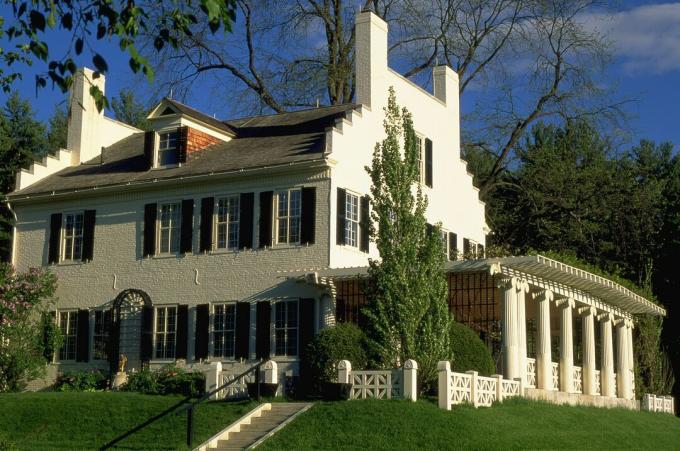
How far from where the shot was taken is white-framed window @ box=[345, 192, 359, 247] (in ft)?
95.6

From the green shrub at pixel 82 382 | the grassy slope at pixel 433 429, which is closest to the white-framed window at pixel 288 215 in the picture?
the green shrub at pixel 82 382

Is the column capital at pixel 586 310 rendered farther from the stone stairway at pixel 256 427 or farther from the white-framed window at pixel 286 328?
the stone stairway at pixel 256 427

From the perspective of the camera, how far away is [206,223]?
30422 millimetres

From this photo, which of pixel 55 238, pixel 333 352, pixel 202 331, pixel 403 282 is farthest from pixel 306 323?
pixel 55 238

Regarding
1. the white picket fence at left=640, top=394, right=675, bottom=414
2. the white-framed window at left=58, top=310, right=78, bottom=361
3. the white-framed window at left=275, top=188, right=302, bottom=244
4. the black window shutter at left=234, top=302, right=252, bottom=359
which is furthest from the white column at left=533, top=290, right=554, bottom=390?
the white-framed window at left=58, top=310, right=78, bottom=361

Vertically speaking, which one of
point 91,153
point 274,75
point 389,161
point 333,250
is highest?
→ point 274,75

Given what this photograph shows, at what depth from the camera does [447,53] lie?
151 feet

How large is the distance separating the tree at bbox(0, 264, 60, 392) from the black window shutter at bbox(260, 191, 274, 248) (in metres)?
7.51

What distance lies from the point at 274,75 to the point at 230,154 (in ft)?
51.8

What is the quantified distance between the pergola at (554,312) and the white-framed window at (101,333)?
21.6ft

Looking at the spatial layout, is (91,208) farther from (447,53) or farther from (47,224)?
(447,53)

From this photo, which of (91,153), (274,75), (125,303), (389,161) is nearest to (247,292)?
(125,303)

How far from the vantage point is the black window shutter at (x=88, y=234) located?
32625 mm

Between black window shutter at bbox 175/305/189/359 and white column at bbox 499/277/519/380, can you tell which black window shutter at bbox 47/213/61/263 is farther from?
white column at bbox 499/277/519/380
